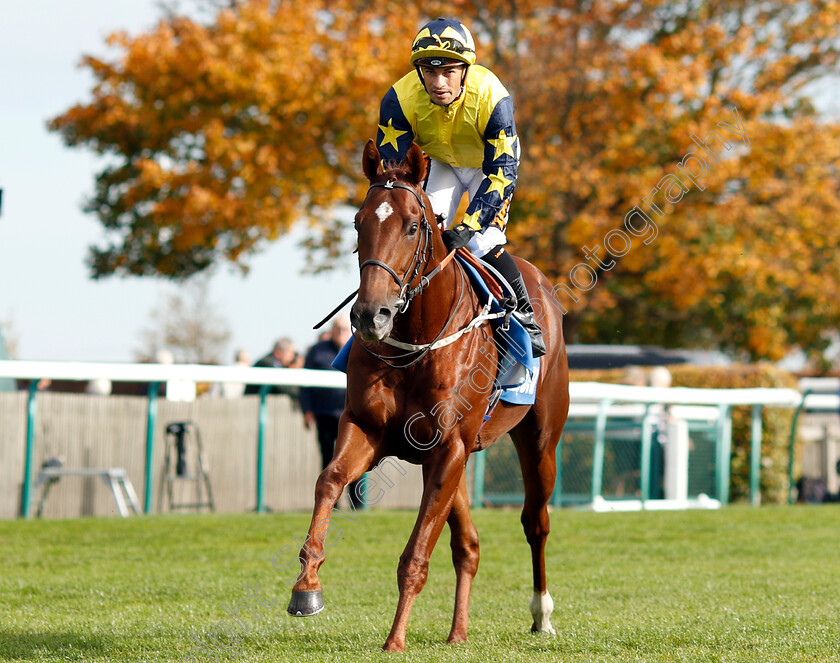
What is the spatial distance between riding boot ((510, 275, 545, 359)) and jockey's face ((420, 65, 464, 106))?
3.41ft

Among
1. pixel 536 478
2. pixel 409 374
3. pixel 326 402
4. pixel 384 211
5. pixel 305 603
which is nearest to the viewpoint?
pixel 305 603

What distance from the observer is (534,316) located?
6074 millimetres

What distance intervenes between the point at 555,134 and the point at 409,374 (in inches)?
630

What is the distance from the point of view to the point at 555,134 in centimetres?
2023

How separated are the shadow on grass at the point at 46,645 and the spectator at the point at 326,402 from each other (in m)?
5.71

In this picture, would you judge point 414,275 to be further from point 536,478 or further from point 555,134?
point 555,134

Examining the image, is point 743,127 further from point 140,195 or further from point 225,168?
point 140,195

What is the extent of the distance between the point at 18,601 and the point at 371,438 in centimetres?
269

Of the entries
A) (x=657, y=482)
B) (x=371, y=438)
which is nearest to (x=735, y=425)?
(x=657, y=482)

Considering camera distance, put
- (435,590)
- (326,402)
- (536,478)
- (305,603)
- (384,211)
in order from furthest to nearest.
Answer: (326,402) < (435,590) < (536,478) < (384,211) < (305,603)

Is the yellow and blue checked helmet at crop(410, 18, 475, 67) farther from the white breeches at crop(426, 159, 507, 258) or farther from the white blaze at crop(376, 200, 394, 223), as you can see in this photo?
the white blaze at crop(376, 200, 394, 223)

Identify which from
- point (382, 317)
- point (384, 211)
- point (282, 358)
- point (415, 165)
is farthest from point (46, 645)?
point (282, 358)

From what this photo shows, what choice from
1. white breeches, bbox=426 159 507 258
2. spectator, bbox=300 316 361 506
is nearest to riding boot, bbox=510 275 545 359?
white breeches, bbox=426 159 507 258

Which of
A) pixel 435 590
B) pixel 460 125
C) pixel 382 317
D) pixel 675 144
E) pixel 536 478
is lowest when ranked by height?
pixel 435 590
